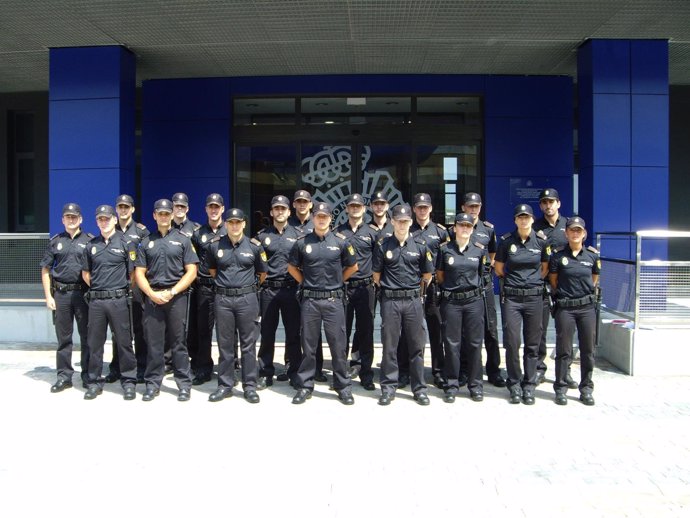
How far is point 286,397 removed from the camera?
19.4 ft

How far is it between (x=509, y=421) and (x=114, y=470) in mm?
3101

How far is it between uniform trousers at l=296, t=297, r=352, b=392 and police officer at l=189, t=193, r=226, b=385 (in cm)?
124

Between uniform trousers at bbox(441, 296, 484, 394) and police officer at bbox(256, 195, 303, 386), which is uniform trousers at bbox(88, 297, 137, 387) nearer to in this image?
police officer at bbox(256, 195, 303, 386)

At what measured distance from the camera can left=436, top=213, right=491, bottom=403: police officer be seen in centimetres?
575

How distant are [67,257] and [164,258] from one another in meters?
1.08

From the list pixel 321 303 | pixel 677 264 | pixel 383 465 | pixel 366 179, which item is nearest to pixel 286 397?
pixel 321 303

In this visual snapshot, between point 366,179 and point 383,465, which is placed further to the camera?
point 366,179

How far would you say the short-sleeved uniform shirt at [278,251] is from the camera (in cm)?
632

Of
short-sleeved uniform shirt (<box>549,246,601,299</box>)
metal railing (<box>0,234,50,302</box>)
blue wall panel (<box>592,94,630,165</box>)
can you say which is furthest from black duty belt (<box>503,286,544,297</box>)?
metal railing (<box>0,234,50,302</box>)

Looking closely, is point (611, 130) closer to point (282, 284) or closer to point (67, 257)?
point (282, 284)

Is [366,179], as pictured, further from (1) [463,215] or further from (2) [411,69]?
(1) [463,215]

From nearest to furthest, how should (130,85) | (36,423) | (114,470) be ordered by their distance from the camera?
(114,470)
(36,423)
(130,85)

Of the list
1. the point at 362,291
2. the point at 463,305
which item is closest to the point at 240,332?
the point at 362,291

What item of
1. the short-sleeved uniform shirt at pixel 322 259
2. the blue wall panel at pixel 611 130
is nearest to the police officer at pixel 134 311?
the short-sleeved uniform shirt at pixel 322 259
